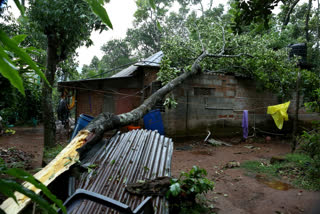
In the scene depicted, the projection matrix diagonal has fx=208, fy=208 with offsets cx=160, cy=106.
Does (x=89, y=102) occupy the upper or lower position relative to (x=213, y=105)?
upper

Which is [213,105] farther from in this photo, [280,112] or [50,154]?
[50,154]

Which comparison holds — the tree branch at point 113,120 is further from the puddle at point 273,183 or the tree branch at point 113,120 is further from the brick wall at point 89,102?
the brick wall at point 89,102

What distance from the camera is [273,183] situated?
4.73m

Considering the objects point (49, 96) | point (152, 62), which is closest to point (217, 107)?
point (152, 62)

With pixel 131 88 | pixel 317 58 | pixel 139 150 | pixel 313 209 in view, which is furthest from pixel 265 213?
pixel 317 58

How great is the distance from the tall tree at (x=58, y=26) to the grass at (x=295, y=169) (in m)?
5.88

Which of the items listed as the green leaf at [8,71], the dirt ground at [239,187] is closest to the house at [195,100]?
the dirt ground at [239,187]

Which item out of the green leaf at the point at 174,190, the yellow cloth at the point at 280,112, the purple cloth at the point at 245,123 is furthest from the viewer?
the purple cloth at the point at 245,123

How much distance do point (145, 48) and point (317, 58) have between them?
15.5 metres

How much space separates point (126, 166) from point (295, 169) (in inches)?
183

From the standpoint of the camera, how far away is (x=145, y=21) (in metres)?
20.9

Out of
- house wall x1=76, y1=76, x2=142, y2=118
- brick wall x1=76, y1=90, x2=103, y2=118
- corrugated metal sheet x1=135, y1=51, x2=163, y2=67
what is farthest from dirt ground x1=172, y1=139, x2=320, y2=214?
brick wall x1=76, y1=90, x2=103, y2=118

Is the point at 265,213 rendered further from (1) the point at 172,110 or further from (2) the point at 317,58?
(2) the point at 317,58

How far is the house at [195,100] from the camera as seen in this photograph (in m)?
8.80
